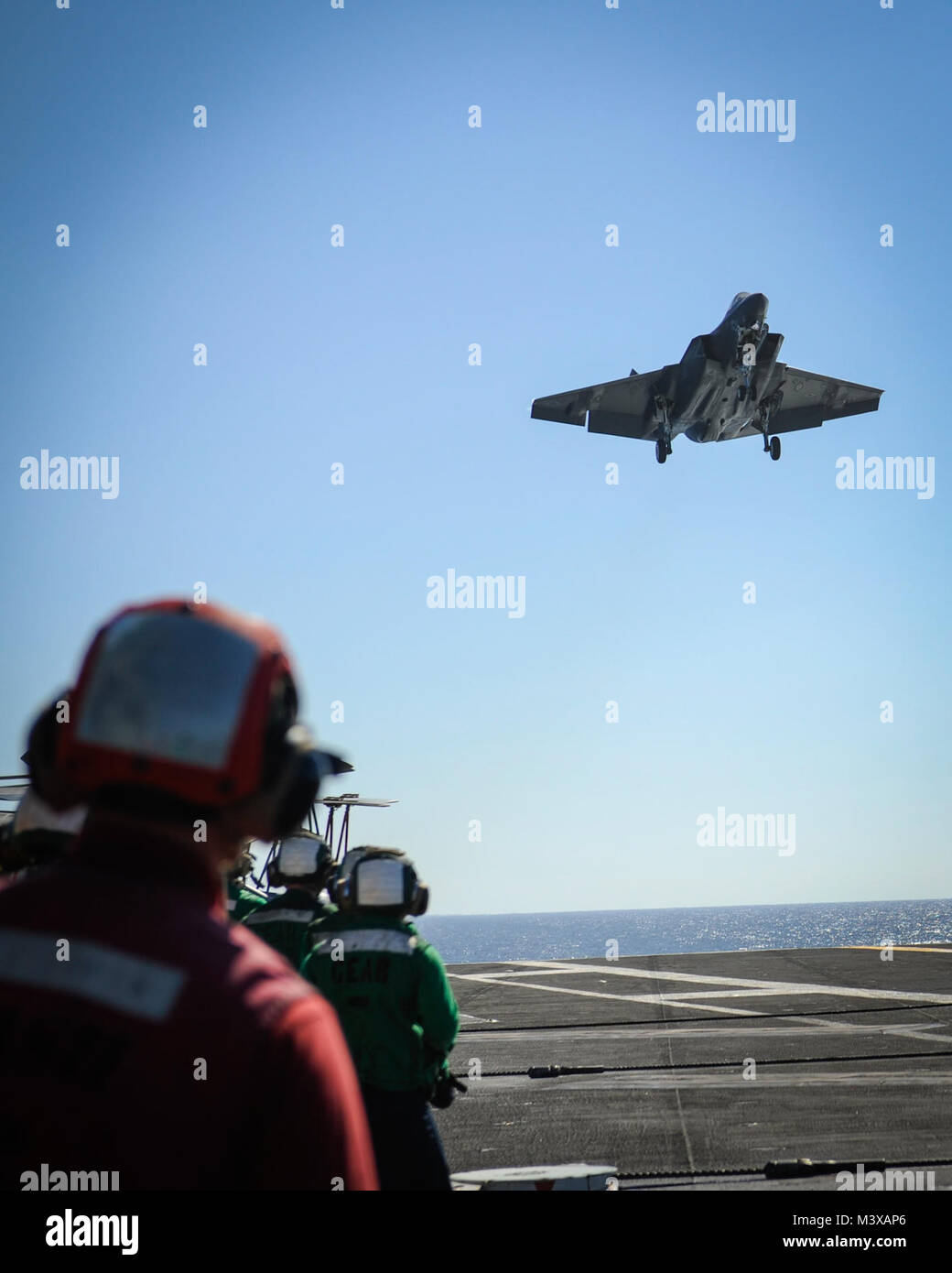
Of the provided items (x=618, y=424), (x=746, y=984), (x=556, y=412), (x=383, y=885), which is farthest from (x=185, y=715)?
(x=618, y=424)

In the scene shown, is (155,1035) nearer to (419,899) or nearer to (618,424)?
(419,899)

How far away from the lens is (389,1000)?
5930 millimetres

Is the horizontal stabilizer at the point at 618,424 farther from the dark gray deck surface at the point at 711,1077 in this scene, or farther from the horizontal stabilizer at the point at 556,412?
the dark gray deck surface at the point at 711,1077

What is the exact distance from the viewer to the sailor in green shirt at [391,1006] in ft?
18.8

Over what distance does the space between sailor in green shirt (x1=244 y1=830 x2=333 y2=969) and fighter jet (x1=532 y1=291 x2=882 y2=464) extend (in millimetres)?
21480

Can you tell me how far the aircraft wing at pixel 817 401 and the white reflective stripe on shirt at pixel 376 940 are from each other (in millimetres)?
28235

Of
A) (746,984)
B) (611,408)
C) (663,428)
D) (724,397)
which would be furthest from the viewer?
(611,408)

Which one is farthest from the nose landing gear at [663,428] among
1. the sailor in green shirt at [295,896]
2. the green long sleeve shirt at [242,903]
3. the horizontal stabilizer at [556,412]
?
the sailor in green shirt at [295,896]

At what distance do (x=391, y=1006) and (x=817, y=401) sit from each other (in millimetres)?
30095

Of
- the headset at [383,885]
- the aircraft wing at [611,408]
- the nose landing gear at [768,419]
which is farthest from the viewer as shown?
the aircraft wing at [611,408]

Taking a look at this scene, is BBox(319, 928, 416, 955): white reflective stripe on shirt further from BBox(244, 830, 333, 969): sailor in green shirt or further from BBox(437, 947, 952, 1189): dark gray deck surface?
BBox(437, 947, 952, 1189): dark gray deck surface
